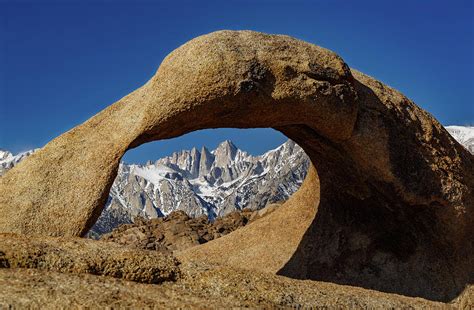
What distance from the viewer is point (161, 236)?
29.4 meters

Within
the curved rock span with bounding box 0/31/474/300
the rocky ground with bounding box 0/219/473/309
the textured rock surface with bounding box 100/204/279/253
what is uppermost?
the textured rock surface with bounding box 100/204/279/253

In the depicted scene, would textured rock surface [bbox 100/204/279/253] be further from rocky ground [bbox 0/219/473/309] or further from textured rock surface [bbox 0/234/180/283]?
textured rock surface [bbox 0/234/180/283]

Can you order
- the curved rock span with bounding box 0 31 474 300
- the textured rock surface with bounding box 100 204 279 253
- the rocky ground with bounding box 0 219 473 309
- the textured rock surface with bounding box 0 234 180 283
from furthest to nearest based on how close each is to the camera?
the textured rock surface with bounding box 100 204 279 253
the curved rock span with bounding box 0 31 474 300
the textured rock surface with bounding box 0 234 180 283
the rocky ground with bounding box 0 219 473 309

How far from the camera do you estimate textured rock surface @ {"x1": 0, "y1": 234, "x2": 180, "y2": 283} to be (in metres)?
7.79

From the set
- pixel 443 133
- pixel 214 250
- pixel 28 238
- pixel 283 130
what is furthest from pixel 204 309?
pixel 214 250

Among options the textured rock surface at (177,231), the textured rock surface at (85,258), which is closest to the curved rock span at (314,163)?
the textured rock surface at (85,258)

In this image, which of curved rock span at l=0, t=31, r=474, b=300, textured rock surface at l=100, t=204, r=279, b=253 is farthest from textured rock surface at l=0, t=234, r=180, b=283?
textured rock surface at l=100, t=204, r=279, b=253

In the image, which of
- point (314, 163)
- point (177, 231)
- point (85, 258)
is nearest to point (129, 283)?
point (85, 258)

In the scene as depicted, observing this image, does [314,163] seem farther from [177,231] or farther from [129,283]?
[177,231]

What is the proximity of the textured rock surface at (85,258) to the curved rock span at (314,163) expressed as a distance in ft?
4.35

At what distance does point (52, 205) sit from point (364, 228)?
30.3 ft

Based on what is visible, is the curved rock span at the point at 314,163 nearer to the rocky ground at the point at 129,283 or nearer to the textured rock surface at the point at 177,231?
the rocky ground at the point at 129,283

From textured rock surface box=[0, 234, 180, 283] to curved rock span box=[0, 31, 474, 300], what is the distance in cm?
133

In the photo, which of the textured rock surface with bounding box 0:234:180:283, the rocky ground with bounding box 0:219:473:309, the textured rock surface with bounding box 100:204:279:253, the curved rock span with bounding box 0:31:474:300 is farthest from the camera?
the textured rock surface with bounding box 100:204:279:253
